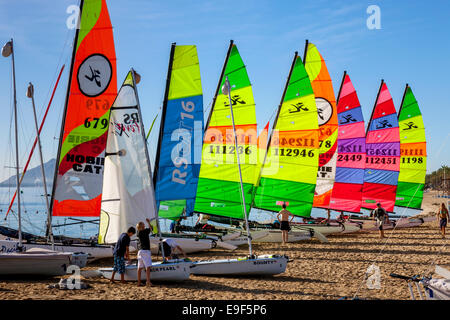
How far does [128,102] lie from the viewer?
1167cm

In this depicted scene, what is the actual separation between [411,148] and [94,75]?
1831cm

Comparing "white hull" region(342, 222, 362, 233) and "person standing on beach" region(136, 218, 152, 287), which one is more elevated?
"person standing on beach" region(136, 218, 152, 287)

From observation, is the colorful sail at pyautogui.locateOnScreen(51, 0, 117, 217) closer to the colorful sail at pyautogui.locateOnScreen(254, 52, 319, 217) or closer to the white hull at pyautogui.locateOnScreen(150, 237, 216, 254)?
the white hull at pyautogui.locateOnScreen(150, 237, 216, 254)

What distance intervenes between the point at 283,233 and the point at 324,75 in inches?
290

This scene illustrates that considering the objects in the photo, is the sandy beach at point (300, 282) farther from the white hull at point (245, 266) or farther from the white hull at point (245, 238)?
the white hull at point (245, 238)

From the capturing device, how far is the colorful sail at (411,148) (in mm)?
25984

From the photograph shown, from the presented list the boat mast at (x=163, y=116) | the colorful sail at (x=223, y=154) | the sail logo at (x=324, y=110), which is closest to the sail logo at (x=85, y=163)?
the boat mast at (x=163, y=116)

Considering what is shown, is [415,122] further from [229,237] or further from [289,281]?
[289,281]

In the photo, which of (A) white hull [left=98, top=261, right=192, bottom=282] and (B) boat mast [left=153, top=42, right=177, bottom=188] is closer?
(A) white hull [left=98, top=261, right=192, bottom=282]

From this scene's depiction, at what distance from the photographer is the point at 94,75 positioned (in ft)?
46.6

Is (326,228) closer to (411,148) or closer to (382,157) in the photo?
(382,157)

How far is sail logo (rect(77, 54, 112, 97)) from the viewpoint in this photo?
14086 mm

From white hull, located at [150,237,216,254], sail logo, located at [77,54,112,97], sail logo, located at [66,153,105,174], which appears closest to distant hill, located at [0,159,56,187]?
sail logo, located at [66,153,105,174]

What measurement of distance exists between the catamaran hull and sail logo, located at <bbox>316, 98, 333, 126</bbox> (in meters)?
12.9
